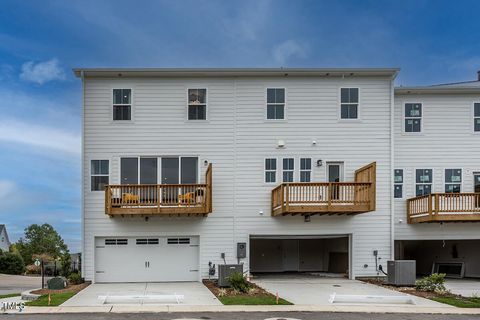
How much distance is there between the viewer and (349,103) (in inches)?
758

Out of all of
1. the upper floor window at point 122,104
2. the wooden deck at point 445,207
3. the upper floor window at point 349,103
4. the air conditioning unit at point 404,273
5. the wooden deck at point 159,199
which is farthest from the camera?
the upper floor window at point 349,103

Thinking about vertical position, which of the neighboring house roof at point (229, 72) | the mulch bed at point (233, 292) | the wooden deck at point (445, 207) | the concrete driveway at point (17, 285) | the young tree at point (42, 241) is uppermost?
the neighboring house roof at point (229, 72)

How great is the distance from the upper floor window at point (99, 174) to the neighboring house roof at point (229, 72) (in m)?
3.42

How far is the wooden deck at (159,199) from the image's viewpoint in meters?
17.2

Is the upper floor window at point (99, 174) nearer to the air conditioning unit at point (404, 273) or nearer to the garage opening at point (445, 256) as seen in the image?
the air conditioning unit at point (404, 273)

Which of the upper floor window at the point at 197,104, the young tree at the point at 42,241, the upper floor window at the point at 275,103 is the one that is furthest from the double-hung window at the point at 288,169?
the young tree at the point at 42,241

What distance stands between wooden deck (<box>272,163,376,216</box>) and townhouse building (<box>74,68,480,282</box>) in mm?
169

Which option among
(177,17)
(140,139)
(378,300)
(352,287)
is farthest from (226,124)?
(378,300)

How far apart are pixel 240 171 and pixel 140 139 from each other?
13.4 ft

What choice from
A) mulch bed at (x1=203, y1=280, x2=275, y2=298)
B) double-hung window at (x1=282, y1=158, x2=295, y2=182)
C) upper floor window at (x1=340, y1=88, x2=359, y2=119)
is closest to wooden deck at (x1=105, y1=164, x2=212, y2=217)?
mulch bed at (x1=203, y1=280, x2=275, y2=298)

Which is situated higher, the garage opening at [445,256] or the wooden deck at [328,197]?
the wooden deck at [328,197]

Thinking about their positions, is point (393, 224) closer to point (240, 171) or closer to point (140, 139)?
point (240, 171)

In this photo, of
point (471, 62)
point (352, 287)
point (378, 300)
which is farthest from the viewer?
point (471, 62)

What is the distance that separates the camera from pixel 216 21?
19.6 m
